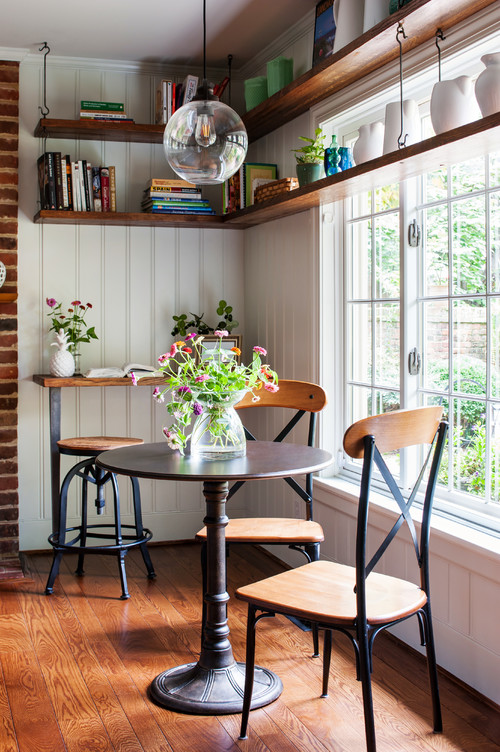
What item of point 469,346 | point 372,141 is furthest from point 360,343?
point 372,141

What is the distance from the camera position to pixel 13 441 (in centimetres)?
416

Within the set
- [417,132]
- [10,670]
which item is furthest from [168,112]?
[10,670]

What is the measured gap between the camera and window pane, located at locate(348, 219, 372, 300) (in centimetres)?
335

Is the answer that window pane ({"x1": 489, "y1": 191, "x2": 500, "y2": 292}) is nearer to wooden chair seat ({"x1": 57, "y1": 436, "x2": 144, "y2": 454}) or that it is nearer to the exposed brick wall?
wooden chair seat ({"x1": 57, "y1": 436, "x2": 144, "y2": 454})

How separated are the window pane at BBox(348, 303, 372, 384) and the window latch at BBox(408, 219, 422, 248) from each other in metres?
0.44

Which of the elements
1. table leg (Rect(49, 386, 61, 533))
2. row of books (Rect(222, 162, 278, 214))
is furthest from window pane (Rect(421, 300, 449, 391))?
table leg (Rect(49, 386, 61, 533))

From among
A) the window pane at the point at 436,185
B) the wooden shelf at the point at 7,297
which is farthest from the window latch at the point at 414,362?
the wooden shelf at the point at 7,297

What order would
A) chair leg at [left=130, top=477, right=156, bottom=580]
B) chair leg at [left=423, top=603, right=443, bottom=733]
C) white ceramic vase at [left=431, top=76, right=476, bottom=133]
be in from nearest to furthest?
chair leg at [left=423, top=603, right=443, bottom=733] → white ceramic vase at [left=431, top=76, right=476, bottom=133] → chair leg at [left=130, top=477, right=156, bottom=580]

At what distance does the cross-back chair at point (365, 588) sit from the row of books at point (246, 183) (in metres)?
2.19

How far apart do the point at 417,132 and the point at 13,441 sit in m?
2.65

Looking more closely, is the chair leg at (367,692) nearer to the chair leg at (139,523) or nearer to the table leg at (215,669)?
the table leg at (215,669)

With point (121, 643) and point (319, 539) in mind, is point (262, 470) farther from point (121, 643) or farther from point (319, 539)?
point (121, 643)

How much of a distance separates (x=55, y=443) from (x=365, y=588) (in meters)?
2.20

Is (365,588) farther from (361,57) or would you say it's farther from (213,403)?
(361,57)
